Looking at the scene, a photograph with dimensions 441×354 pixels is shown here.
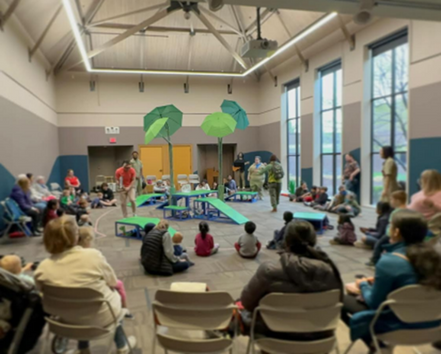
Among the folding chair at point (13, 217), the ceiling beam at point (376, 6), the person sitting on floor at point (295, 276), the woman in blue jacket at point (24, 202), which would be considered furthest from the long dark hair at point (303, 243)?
the woman in blue jacket at point (24, 202)

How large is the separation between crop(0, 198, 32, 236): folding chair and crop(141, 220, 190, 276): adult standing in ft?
12.1

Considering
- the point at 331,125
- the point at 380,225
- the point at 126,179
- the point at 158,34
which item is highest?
the point at 158,34

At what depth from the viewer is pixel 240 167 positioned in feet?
49.9

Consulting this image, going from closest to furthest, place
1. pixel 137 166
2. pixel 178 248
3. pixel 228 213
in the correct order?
1. pixel 178 248
2. pixel 228 213
3. pixel 137 166

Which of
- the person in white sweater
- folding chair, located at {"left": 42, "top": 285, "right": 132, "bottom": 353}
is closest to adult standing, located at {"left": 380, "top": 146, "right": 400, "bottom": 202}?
the person in white sweater

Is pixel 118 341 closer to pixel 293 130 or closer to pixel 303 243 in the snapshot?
pixel 303 243

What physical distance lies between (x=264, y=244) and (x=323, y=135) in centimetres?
712

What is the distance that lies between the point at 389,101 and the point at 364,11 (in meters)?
5.03

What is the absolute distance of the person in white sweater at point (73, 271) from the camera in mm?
2240

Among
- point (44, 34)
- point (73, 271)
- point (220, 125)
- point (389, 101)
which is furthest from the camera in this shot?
point (44, 34)

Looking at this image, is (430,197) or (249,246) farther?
(249,246)

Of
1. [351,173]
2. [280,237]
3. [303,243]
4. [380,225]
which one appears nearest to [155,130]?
[280,237]

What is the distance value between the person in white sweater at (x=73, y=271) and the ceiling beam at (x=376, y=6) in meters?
3.72

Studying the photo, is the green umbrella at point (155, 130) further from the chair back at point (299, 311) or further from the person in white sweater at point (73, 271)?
the chair back at point (299, 311)
